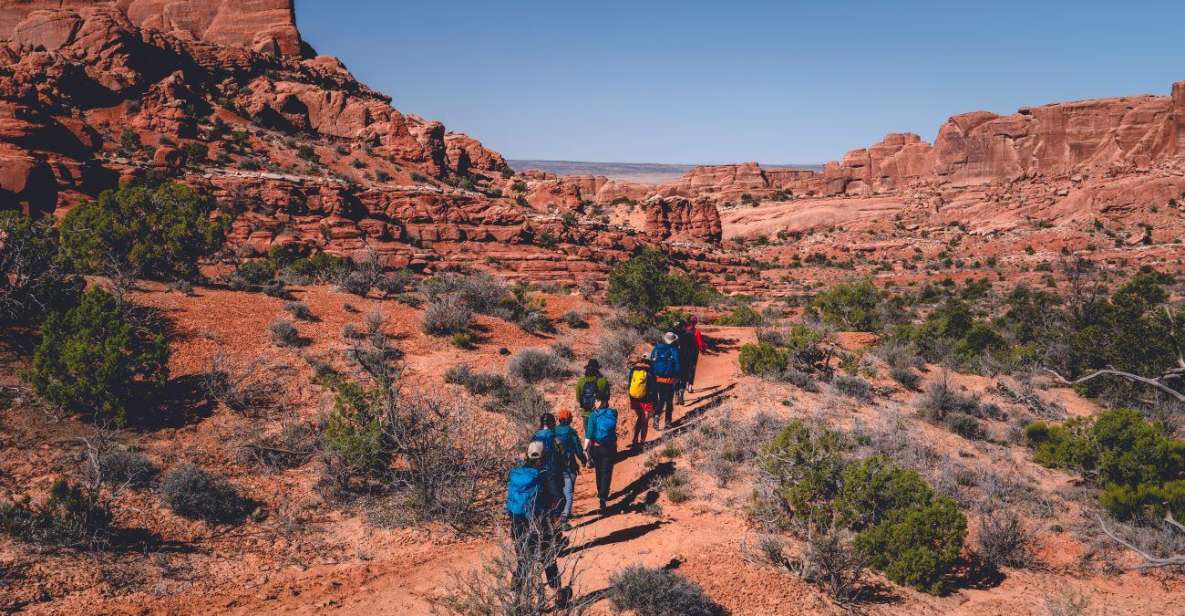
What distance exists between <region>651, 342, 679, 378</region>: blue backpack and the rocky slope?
42.9 ft

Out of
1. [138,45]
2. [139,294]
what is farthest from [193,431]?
[138,45]

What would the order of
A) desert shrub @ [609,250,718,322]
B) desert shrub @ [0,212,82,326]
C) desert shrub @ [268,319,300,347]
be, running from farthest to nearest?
desert shrub @ [609,250,718,322] → desert shrub @ [268,319,300,347] → desert shrub @ [0,212,82,326]

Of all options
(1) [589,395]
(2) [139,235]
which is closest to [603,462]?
(1) [589,395]

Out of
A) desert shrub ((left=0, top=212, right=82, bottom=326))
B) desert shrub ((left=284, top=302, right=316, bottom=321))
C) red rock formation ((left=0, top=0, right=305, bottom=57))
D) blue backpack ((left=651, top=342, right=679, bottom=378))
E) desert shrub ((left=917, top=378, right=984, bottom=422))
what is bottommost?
desert shrub ((left=917, top=378, right=984, bottom=422))

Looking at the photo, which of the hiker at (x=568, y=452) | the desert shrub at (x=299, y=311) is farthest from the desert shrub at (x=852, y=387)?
the desert shrub at (x=299, y=311)

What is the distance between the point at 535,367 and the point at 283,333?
5249mm

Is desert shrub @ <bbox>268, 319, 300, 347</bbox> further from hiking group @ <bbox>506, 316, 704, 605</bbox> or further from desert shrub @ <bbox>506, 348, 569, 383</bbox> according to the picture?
hiking group @ <bbox>506, 316, 704, 605</bbox>

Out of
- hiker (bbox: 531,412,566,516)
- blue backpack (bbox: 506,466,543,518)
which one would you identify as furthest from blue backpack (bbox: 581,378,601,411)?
blue backpack (bbox: 506,466,543,518)

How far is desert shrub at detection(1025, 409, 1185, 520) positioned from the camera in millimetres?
8250

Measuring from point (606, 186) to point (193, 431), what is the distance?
8251 centimetres

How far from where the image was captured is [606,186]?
8812 centimetres

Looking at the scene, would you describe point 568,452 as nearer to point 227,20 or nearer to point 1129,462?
point 1129,462

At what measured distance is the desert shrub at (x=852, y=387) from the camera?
13359 millimetres

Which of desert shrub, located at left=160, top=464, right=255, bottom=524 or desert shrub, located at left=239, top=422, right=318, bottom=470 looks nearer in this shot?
desert shrub, located at left=160, top=464, right=255, bottom=524
